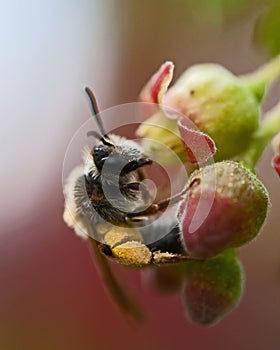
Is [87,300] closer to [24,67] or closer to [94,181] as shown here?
[24,67]

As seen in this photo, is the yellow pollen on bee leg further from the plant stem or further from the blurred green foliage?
the blurred green foliage

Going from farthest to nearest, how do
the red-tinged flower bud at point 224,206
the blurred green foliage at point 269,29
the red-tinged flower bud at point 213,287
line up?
1. the blurred green foliage at point 269,29
2. the red-tinged flower bud at point 213,287
3. the red-tinged flower bud at point 224,206

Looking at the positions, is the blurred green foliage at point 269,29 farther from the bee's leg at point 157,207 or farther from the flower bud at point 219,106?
the bee's leg at point 157,207

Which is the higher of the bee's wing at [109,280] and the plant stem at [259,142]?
the plant stem at [259,142]

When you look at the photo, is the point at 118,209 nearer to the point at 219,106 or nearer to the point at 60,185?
the point at 219,106

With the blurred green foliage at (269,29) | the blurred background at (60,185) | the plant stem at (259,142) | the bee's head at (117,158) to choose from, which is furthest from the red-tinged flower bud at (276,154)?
the blurred background at (60,185)

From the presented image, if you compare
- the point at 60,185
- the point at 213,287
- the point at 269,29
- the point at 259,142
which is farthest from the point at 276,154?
the point at 60,185
